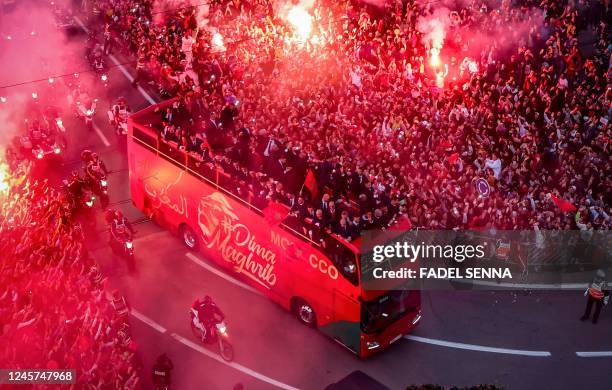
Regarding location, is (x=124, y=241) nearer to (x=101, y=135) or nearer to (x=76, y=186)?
(x=76, y=186)

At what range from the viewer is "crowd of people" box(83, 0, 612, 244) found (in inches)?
673

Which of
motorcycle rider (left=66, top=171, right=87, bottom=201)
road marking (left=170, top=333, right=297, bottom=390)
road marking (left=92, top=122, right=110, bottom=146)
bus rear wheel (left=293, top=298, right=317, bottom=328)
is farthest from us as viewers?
road marking (left=92, top=122, right=110, bottom=146)

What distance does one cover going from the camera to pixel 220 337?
15.1 meters

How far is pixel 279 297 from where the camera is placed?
1623cm

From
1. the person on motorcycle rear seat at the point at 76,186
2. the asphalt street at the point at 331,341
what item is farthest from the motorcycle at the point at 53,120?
the asphalt street at the point at 331,341

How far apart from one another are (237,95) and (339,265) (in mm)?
8906

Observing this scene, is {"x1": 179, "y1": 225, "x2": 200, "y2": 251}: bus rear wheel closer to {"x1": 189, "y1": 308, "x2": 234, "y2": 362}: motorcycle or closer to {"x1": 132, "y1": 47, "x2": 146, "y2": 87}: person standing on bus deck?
{"x1": 189, "y1": 308, "x2": 234, "y2": 362}: motorcycle

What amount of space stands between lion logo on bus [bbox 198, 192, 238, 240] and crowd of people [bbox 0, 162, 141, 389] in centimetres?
269

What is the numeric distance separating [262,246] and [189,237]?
311cm

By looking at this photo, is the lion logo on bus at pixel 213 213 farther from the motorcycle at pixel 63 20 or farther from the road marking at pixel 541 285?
the motorcycle at pixel 63 20

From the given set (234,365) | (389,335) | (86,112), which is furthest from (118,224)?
(86,112)

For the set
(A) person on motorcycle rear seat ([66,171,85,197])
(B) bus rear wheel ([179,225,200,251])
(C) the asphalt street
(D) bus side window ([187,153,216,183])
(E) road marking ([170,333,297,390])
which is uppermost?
(D) bus side window ([187,153,216,183])

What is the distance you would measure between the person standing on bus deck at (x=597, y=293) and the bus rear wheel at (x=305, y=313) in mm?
6007

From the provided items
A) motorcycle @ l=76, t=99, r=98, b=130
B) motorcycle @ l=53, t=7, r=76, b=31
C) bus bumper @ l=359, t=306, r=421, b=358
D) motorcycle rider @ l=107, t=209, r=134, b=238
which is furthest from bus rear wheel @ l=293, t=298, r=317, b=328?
motorcycle @ l=53, t=7, r=76, b=31
